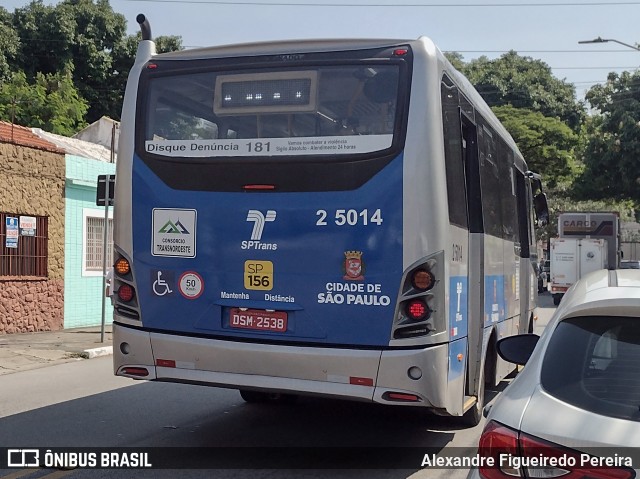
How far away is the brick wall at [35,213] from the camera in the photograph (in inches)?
600

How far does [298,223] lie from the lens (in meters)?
6.07

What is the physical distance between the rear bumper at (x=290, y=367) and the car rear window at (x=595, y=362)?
231 centimetres

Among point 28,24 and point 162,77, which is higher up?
point 28,24

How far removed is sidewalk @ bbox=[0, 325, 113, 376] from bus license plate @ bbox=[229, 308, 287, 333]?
6383 millimetres

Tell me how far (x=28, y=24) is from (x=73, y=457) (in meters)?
35.3

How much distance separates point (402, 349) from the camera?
5.75 metres

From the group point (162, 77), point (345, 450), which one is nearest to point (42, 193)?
point (162, 77)

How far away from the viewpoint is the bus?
19.0ft

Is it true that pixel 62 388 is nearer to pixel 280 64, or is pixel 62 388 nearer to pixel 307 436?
pixel 307 436

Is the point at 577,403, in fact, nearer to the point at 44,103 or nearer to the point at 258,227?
the point at 258,227

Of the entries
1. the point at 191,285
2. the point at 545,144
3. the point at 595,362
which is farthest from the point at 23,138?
the point at 545,144

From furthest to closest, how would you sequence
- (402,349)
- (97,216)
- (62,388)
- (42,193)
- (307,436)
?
(97,216) < (42,193) < (62,388) < (307,436) < (402,349)

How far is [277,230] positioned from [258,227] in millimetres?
158

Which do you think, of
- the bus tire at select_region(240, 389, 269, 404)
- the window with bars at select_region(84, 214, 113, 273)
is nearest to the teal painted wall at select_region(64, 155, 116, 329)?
the window with bars at select_region(84, 214, 113, 273)
